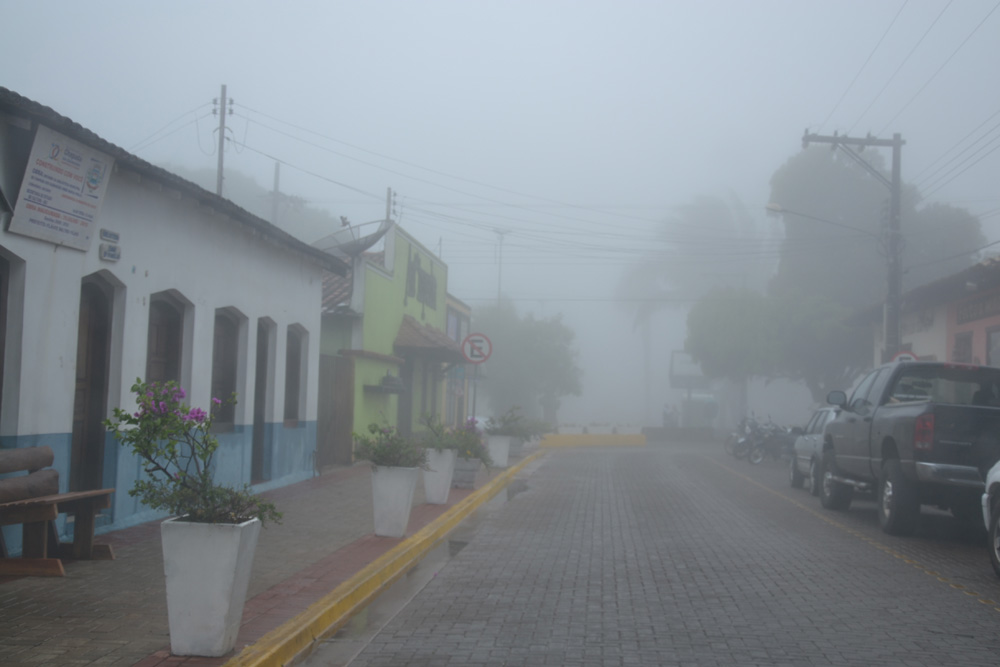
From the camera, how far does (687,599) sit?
7.37 meters

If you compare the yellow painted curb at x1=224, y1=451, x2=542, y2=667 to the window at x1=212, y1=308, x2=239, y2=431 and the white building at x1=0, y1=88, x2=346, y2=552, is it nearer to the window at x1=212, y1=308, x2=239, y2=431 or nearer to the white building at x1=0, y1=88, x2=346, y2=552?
the white building at x1=0, y1=88, x2=346, y2=552

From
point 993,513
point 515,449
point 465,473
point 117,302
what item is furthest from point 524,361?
point 993,513

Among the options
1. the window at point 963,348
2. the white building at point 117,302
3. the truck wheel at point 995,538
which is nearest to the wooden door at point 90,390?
the white building at point 117,302

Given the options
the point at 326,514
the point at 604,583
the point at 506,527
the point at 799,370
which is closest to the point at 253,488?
the point at 326,514

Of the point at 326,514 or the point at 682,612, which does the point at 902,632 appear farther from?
the point at 326,514

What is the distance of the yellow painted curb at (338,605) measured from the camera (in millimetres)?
5551

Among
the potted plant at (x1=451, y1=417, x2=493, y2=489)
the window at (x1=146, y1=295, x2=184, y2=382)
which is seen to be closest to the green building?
the potted plant at (x1=451, y1=417, x2=493, y2=489)

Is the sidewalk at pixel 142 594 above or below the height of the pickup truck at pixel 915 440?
below

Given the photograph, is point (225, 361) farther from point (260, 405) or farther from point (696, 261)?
point (696, 261)

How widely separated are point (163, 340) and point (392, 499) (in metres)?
3.80

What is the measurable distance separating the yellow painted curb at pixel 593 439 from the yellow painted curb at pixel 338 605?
94.6ft

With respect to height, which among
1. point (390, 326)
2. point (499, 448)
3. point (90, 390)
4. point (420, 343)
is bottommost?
point (499, 448)

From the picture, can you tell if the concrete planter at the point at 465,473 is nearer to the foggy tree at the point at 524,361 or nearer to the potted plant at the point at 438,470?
the potted plant at the point at 438,470

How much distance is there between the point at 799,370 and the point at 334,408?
30.7 metres
